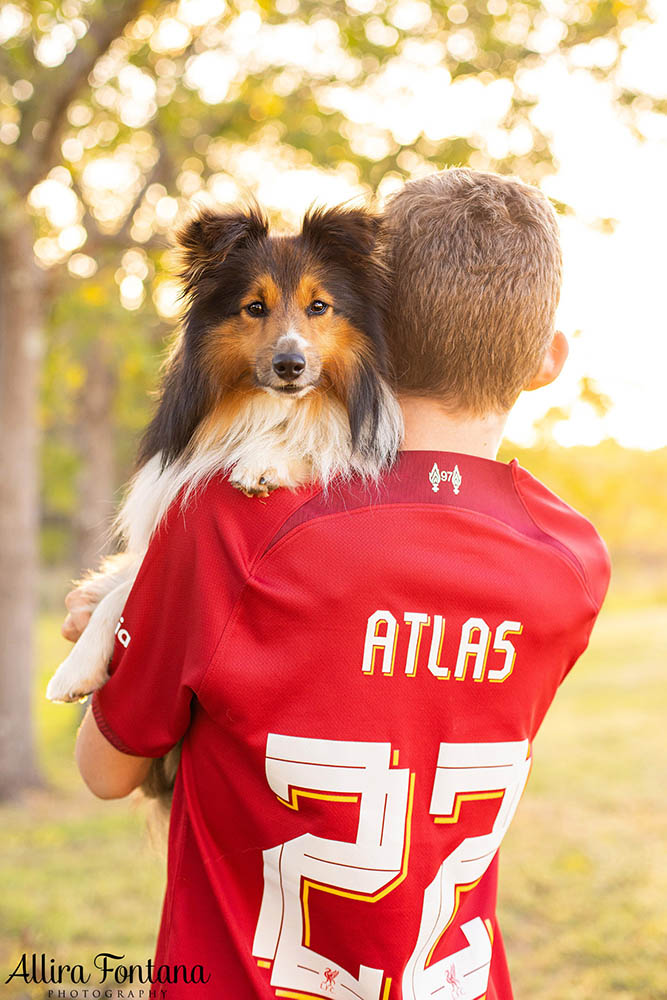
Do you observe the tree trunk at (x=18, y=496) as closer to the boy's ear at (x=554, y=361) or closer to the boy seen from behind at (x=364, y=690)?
the boy's ear at (x=554, y=361)

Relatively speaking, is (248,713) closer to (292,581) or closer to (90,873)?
(292,581)

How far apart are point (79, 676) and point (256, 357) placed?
821 millimetres

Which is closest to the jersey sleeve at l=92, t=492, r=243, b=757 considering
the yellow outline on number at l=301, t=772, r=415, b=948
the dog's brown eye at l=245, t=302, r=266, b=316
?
the yellow outline on number at l=301, t=772, r=415, b=948

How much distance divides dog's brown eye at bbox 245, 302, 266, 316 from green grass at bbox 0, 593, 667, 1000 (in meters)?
1.26

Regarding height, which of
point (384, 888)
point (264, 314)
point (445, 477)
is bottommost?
point (384, 888)

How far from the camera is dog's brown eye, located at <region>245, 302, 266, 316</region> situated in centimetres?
216

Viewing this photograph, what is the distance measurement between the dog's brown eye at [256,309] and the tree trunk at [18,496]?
5.69m

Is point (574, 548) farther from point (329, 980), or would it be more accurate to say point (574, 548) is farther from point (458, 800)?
point (329, 980)

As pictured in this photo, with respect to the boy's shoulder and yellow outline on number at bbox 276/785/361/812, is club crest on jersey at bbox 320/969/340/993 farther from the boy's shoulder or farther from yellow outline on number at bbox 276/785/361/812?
the boy's shoulder

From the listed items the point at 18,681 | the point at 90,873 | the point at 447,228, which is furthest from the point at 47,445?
the point at 447,228

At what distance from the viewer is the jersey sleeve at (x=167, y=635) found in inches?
57.9

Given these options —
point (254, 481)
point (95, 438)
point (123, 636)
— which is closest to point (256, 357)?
point (254, 481)

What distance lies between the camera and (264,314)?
216cm

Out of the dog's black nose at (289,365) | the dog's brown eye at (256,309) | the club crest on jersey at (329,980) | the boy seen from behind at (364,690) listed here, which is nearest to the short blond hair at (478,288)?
the boy seen from behind at (364,690)
